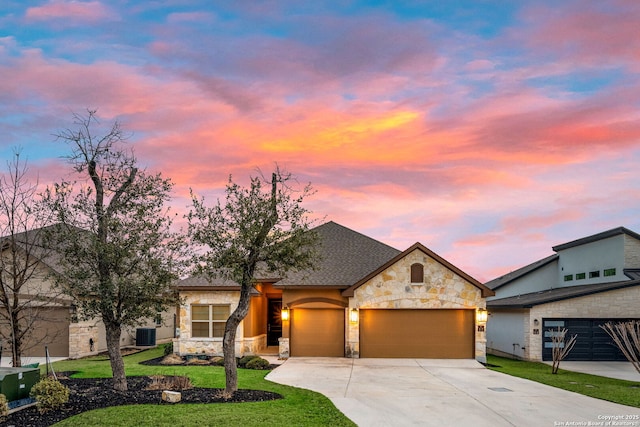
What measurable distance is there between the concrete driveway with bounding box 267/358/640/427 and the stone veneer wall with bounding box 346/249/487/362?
3207 millimetres

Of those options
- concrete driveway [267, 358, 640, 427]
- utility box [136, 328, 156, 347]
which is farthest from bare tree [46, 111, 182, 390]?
utility box [136, 328, 156, 347]

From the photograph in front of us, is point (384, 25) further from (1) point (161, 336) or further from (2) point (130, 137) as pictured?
(1) point (161, 336)

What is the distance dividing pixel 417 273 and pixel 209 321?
9881 mm

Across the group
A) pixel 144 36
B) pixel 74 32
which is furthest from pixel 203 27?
pixel 74 32

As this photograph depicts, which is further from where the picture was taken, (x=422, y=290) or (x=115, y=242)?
(x=422, y=290)

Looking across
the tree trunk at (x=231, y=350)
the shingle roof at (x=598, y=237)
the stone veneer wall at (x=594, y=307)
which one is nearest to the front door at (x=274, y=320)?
the stone veneer wall at (x=594, y=307)

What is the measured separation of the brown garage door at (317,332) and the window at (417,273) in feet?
12.2

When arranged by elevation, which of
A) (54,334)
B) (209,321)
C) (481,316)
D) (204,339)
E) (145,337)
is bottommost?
(145,337)

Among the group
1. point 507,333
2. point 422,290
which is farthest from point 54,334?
point 507,333

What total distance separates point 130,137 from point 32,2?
4.45 metres

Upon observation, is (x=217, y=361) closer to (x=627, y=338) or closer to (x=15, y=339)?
(x=15, y=339)

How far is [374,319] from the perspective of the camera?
2555cm

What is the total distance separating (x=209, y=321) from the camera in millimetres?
→ 25984

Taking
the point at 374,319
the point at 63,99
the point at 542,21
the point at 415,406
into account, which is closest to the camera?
the point at 415,406
